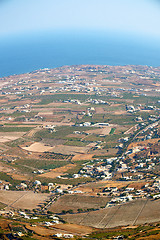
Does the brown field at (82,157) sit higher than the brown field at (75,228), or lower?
higher

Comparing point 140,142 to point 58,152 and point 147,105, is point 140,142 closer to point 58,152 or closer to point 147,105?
point 58,152

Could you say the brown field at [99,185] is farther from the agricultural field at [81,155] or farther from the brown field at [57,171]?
the brown field at [57,171]

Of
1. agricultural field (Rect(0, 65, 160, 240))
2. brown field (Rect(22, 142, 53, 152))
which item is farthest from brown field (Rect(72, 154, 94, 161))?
brown field (Rect(22, 142, 53, 152))

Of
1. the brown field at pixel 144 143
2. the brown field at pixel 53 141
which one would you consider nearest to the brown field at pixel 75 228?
the brown field at pixel 144 143

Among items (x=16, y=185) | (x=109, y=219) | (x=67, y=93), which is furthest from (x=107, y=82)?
(x=109, y=219)

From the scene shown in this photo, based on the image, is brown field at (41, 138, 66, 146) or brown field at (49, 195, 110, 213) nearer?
brown field at (49, 195, 110, 213)

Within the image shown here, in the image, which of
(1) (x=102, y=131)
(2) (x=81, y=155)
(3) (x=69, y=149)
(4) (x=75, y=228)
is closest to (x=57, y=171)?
(2) (x=81, y=155)

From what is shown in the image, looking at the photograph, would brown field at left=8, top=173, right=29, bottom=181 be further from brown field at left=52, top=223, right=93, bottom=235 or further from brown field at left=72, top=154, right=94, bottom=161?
brown field at left=52, top=223, right=93, bottom=235
